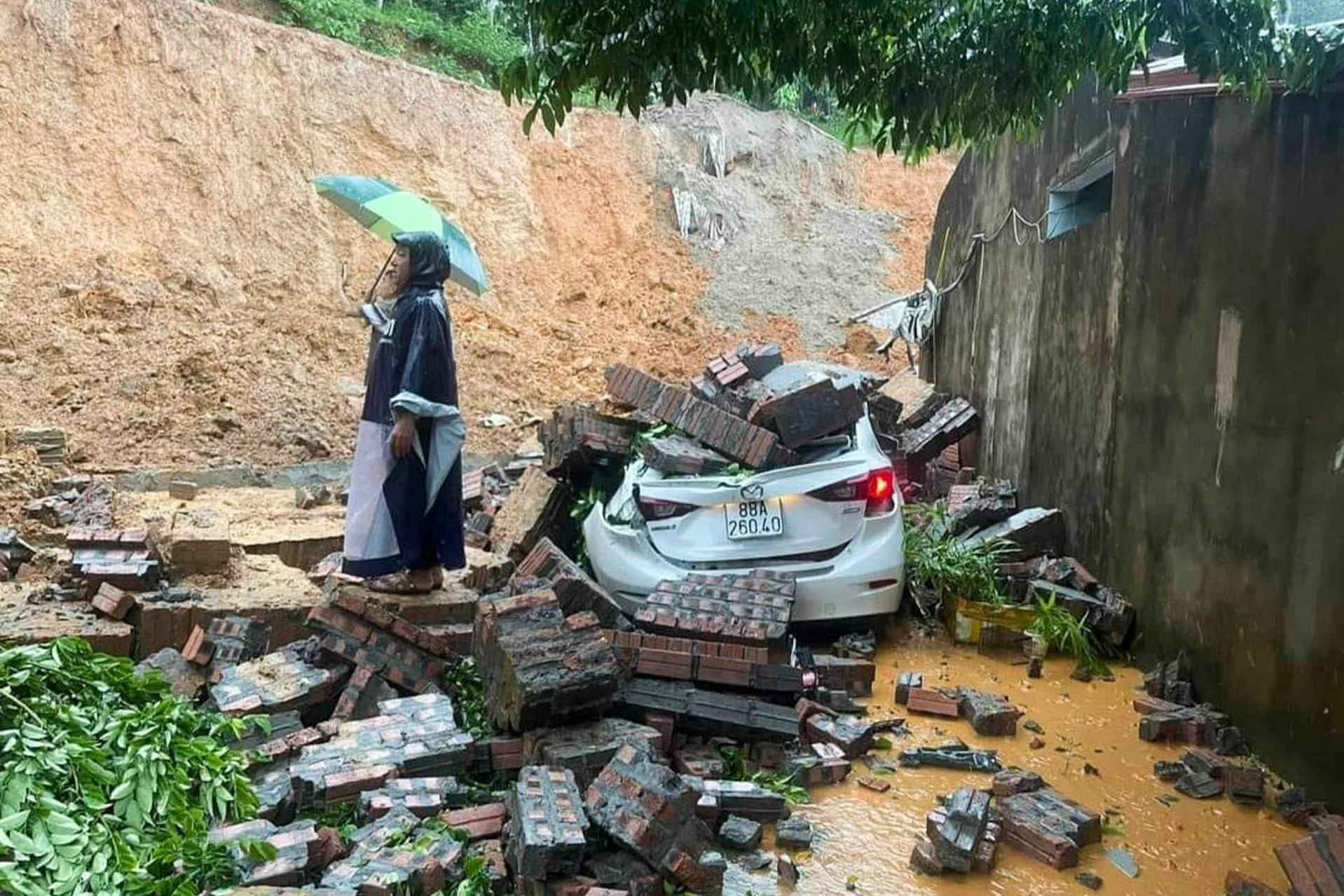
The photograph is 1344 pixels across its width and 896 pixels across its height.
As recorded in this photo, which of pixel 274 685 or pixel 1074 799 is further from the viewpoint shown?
pixel 274 685

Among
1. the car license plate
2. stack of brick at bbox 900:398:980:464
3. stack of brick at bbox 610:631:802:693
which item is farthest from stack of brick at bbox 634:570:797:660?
stack of brick at bbox 900:398:980:464

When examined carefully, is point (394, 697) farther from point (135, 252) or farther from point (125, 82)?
point (125, 82)

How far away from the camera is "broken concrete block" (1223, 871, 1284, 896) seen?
3830 millimetres

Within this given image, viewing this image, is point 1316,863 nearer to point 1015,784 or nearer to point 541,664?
point 1015,784

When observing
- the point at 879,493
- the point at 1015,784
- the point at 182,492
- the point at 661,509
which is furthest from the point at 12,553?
the point at 1015,784

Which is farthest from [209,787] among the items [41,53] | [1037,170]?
[41,53]

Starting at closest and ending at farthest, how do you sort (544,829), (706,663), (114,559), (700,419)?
(544,829) < (706,663) < (114,559) < (700,419)

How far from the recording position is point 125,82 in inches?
660

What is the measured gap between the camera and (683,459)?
6.62 m

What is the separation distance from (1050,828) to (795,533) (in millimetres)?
2345

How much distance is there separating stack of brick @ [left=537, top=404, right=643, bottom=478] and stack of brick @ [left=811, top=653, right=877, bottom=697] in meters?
2.28

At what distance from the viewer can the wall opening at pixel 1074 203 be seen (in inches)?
344

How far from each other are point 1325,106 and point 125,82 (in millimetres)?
17027

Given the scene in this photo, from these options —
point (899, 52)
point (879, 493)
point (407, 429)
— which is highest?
point (899, 52)
